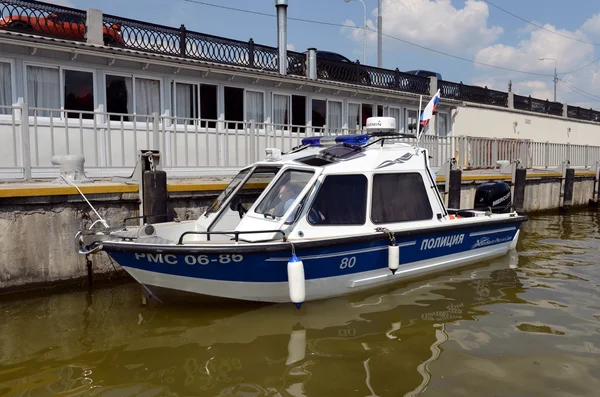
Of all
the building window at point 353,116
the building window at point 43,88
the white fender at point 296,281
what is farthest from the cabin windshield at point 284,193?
the building window at point 353,116

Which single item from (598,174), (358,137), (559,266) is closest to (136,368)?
(358,137)

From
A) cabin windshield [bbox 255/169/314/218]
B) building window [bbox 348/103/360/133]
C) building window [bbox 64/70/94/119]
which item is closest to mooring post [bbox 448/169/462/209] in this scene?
building window [bbox 348/103/360/133]

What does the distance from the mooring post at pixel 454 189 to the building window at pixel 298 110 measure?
193 inches

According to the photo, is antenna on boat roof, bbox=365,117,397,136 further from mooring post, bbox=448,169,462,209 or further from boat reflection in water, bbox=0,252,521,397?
mooring post, bbox=448,169,462,209

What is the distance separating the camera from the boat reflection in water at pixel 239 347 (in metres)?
4.37

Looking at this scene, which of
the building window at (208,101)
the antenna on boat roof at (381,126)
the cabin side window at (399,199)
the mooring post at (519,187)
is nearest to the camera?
the cabin side window at (399,199)

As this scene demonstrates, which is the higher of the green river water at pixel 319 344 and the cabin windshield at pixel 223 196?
the cabin windshield at pixel 223 196

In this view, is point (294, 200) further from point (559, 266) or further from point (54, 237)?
point (559, 266)

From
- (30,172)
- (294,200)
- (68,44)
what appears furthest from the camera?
(68,44)

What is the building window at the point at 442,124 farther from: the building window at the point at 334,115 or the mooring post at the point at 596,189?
the mooring post at the point at 596,189

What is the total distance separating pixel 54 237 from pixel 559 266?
801cm

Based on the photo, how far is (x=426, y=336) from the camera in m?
5.48

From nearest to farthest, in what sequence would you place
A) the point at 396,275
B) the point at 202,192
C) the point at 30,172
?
the point at 396,275 → the point at 30,172 → the point at 202,192

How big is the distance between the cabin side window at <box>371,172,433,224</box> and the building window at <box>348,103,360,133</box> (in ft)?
30.5
